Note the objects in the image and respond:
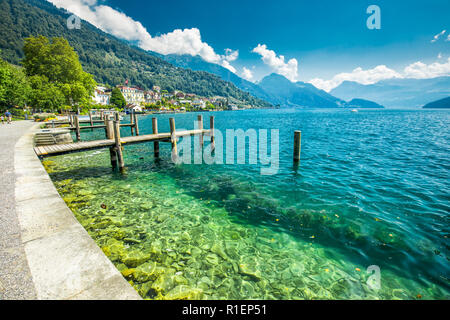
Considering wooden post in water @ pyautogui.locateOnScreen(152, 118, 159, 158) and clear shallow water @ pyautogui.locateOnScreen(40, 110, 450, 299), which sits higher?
wooden post in water @ pyautogui.locateOnScreen(152, 118, 159, 158)

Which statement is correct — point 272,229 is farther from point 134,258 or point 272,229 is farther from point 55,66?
point 55,66

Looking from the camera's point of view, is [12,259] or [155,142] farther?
[155,142]

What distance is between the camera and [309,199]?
10.1 metres

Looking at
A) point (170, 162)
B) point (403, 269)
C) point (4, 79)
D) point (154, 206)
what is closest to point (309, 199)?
point (403, 269)

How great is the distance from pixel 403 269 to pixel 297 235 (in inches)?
116

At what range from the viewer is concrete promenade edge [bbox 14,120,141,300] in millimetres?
3197

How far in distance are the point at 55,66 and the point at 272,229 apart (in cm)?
5910

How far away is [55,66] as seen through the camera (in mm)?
44688

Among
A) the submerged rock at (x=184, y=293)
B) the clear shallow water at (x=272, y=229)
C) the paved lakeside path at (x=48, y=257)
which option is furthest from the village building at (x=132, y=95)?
the submerged rock at (x=184, y=293)

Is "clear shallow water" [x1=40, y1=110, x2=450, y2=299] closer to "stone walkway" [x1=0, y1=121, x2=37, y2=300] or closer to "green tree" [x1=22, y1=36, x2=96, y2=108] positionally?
"stone walkway" [x1=0, y1=121, x2=37, y2=300]

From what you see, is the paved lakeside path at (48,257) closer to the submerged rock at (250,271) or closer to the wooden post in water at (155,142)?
the submerged rock at (250,271)

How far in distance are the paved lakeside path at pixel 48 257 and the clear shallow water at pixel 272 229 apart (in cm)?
182

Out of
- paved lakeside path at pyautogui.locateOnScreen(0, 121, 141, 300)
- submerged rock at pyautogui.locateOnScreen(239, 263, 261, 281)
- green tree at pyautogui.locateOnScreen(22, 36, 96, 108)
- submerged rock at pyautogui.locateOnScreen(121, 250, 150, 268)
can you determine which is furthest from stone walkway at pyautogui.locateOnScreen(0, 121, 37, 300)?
green tree at pyautogui.locateOnScreen(22, 36, 96, 108)

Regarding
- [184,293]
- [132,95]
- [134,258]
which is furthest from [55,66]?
[132,95]
